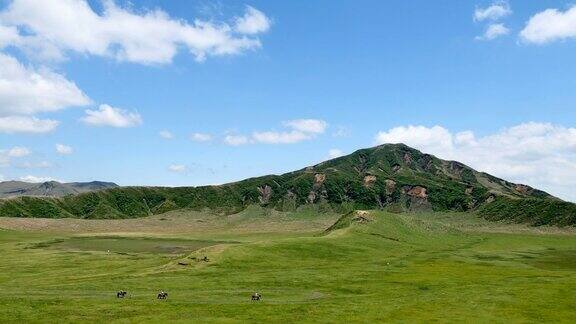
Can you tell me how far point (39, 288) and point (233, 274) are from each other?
39.2 meters

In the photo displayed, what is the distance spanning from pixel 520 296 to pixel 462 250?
111 m

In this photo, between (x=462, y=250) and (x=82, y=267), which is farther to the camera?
(x=462, y=250)

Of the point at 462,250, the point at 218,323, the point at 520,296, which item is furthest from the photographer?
the point at 462,250

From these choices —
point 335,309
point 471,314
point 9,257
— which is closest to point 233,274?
point 335,309

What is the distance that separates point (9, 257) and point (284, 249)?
81.8m

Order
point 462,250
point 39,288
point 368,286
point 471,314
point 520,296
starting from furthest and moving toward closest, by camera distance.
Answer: point 462,250
point 368,286
point 39,288
point 520,296
point 471,314

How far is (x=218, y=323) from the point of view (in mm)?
63906

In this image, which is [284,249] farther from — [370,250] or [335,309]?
[335,309]

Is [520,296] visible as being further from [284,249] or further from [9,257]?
[9,257]

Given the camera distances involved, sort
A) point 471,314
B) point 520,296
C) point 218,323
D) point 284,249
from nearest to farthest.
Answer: point 218,323 → point 471,314 → point 520,296 → point 284,249

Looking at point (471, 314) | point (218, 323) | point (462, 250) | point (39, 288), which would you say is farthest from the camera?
point (462, 250)

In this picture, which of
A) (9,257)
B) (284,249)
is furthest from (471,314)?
(9,257)

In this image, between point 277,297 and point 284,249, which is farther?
point 284,249

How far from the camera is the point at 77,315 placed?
66.9m
